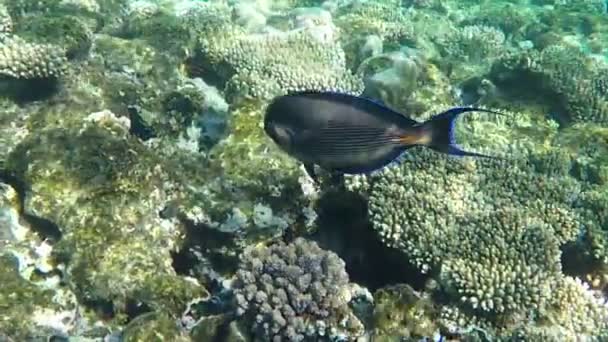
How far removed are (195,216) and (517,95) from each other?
434 cm

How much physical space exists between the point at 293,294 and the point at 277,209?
2.74 ft

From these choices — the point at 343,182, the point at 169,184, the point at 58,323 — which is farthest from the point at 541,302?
the point at 58,323

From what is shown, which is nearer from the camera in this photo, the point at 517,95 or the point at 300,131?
the point at 300,131

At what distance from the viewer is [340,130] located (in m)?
2.43

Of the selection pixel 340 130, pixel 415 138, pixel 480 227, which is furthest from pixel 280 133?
pixel 480 227

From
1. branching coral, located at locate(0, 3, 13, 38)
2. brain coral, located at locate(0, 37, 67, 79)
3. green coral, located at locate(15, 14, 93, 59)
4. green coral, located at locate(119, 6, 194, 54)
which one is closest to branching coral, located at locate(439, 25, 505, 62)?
green coral, located at locate(119, 6, 194, 54)

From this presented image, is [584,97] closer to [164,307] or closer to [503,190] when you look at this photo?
[503,190]

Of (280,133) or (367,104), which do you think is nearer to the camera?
(367,104)

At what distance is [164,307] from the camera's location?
140 inches

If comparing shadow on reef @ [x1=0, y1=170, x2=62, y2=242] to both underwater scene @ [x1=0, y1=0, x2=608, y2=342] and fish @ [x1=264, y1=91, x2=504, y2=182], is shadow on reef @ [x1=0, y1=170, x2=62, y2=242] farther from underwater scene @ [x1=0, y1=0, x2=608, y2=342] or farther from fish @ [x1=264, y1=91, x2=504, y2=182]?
fish @ [x1=264, y1=91, x2=504, y2=182]

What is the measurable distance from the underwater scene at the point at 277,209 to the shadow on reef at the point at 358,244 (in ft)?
0.04

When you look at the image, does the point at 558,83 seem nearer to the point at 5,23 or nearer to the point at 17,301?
the point at 17,301

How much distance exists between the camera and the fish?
2354mm

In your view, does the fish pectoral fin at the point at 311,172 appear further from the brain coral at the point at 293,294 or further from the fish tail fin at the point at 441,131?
the fish tail fin at the point at 441,131
